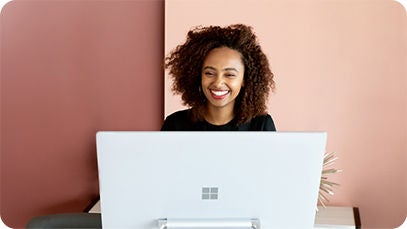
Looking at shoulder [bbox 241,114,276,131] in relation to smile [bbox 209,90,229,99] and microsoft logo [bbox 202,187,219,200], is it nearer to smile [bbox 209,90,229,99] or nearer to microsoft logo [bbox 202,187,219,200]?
smile [bbox 209,90,229,99]

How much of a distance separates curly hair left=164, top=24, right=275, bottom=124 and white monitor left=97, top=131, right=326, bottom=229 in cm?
83

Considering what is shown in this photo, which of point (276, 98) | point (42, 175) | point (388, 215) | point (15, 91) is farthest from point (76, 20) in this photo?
point (388, 215)

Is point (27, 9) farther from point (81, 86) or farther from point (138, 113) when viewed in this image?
point (138, 113)

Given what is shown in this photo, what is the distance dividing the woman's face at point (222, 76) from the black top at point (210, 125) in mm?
82

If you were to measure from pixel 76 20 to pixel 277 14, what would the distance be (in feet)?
3.46

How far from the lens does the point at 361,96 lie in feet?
8.34

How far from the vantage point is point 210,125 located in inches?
76.7

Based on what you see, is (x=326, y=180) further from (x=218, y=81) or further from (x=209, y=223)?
(x=209, y=223)

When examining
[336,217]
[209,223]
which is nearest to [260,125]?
[336,217]

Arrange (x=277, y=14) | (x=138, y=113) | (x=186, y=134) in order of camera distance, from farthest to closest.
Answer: (x=138, y=113), (x=277, y=14), (x=186, y=134)

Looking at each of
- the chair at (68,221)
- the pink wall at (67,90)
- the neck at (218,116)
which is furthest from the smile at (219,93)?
the pink wall at (67,90)

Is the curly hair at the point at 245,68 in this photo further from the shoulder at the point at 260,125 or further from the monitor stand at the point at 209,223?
the monitor stand at the point at 209,223

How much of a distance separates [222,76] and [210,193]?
0.79 m

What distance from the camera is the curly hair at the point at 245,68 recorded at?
1985 mm
